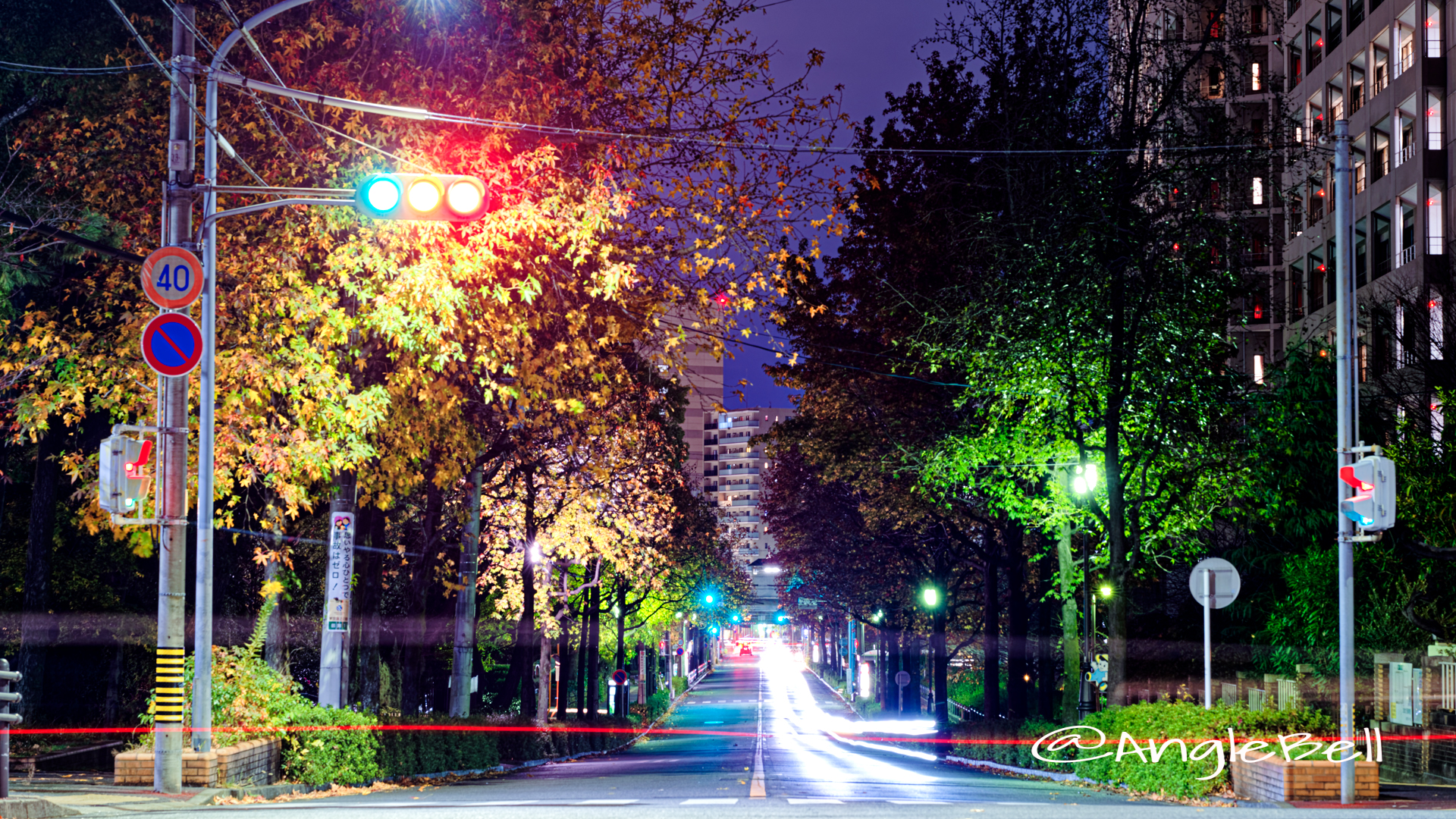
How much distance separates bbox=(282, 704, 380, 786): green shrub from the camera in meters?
18.3

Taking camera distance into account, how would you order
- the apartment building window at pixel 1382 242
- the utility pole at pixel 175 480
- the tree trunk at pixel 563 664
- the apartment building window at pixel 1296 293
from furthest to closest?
the tree trunk at pixel 563 664 < the apartment building window at pixel 1296 293 < the apartment building window at pixel 1382 242 < the utility pole at pixel 175 480

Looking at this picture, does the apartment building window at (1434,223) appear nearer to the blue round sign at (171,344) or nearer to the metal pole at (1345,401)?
the metal pole at (1345,401)

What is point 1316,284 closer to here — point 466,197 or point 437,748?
point 437,748

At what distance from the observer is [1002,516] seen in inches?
1506

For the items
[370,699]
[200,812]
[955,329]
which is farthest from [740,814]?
[370,699]

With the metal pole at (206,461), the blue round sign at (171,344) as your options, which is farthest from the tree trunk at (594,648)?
the blue round sign at (171,344)

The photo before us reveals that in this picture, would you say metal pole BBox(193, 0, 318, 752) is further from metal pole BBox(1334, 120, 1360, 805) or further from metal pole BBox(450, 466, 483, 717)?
metal pole BBox(450, 466, 483, 717)

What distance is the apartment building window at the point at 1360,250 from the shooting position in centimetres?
4775

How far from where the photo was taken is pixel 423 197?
13109 millimetres

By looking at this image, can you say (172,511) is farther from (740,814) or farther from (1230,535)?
(1230,535)

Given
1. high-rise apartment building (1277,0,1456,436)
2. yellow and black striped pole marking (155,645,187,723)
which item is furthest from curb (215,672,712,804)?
high-rise apartment building (1277,0,1456,436)

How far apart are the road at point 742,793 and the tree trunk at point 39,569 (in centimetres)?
1009

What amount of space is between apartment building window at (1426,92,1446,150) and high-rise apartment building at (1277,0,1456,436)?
0.03 metres

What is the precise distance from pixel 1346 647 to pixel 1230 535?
4515 centimetres
